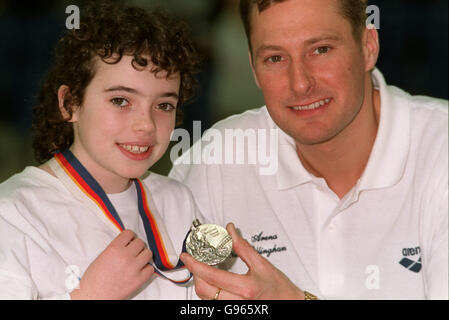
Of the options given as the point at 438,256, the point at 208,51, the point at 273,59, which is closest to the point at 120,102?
the point at 273,59

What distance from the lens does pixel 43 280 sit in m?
2.23

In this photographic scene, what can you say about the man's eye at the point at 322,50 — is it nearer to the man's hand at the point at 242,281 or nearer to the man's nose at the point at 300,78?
the man's nose at the point at 300,78

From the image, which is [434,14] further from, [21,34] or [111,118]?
[111,118]

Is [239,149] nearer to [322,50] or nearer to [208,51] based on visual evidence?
[322,50]

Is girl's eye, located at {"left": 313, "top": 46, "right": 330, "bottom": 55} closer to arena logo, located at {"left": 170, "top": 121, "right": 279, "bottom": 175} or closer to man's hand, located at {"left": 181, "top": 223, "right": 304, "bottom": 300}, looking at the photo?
arena logo, located at {"left": 170, "top": 121, "right": 279, "bottom": 175}

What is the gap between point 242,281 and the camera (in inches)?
90.1

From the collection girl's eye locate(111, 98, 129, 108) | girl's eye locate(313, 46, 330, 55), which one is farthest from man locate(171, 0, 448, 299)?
girl's eye locate(111, 98, 129, 108)

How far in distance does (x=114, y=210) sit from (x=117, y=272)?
1.10 feet

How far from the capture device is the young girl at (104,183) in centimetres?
222

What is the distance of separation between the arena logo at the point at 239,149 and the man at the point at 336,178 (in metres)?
0.05

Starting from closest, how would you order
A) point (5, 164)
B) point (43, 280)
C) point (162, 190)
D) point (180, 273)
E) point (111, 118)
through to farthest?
1. point (43, 280)
2. point (111, 118)
3. point (180, 273)
4. point (162, 190)
5. point (5, 164)

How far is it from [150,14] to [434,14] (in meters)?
4.54

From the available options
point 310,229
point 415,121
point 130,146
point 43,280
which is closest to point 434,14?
point 415,121

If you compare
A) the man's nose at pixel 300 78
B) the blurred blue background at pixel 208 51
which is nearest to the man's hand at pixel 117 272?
the man's nose at pixel 300 78
